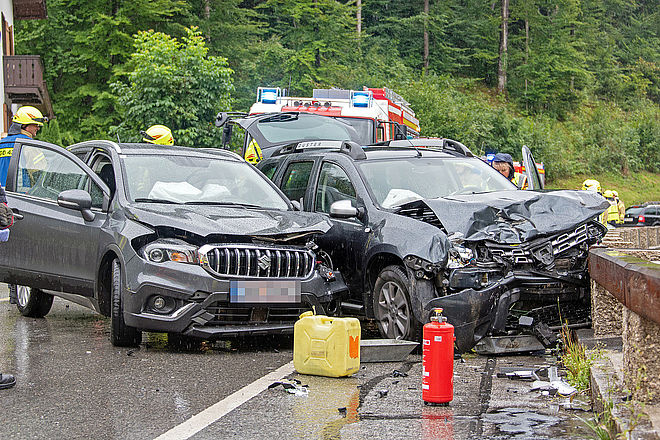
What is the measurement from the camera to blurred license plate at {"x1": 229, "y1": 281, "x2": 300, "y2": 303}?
7.52 metres

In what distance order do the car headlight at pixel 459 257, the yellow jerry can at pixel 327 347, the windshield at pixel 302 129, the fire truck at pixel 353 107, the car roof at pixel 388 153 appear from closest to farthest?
the yellow jerry can at pixel 327 347 → the car headlight at pixel 459 257 → the car roof at pixel 388 153 → the windshield at pixel 302 129 → the fire truck at pixel 353 107

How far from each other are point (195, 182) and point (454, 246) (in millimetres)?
2696

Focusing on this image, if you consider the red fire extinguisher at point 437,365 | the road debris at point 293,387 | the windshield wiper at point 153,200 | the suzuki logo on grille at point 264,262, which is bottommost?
the road debris at point 293,387

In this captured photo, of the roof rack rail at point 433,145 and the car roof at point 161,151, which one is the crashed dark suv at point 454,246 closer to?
the roof rack rail at point 433,145

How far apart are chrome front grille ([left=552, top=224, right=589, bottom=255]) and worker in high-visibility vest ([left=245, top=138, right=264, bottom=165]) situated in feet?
25.2

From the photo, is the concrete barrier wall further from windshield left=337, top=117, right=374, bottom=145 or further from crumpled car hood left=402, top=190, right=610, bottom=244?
windshield left=337, top=117, right=374, bottom=145

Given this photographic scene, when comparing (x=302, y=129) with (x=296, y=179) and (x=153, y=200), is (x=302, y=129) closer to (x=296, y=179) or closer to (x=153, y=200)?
(x=296, y=179)

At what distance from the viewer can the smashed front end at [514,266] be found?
728 centimetres

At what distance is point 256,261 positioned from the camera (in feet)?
25.1

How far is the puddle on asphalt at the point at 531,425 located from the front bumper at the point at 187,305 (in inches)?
107

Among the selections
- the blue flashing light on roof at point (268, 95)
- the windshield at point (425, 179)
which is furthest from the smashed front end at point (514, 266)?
the blue flashing light on roof at point (268, 95)

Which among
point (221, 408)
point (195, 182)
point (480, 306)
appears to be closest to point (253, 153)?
point (195, 182)

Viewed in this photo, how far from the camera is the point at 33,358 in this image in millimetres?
7387

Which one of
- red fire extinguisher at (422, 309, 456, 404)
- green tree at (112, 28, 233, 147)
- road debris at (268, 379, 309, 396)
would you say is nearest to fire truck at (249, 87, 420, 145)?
green tree at (112, 28, 233, 147)
